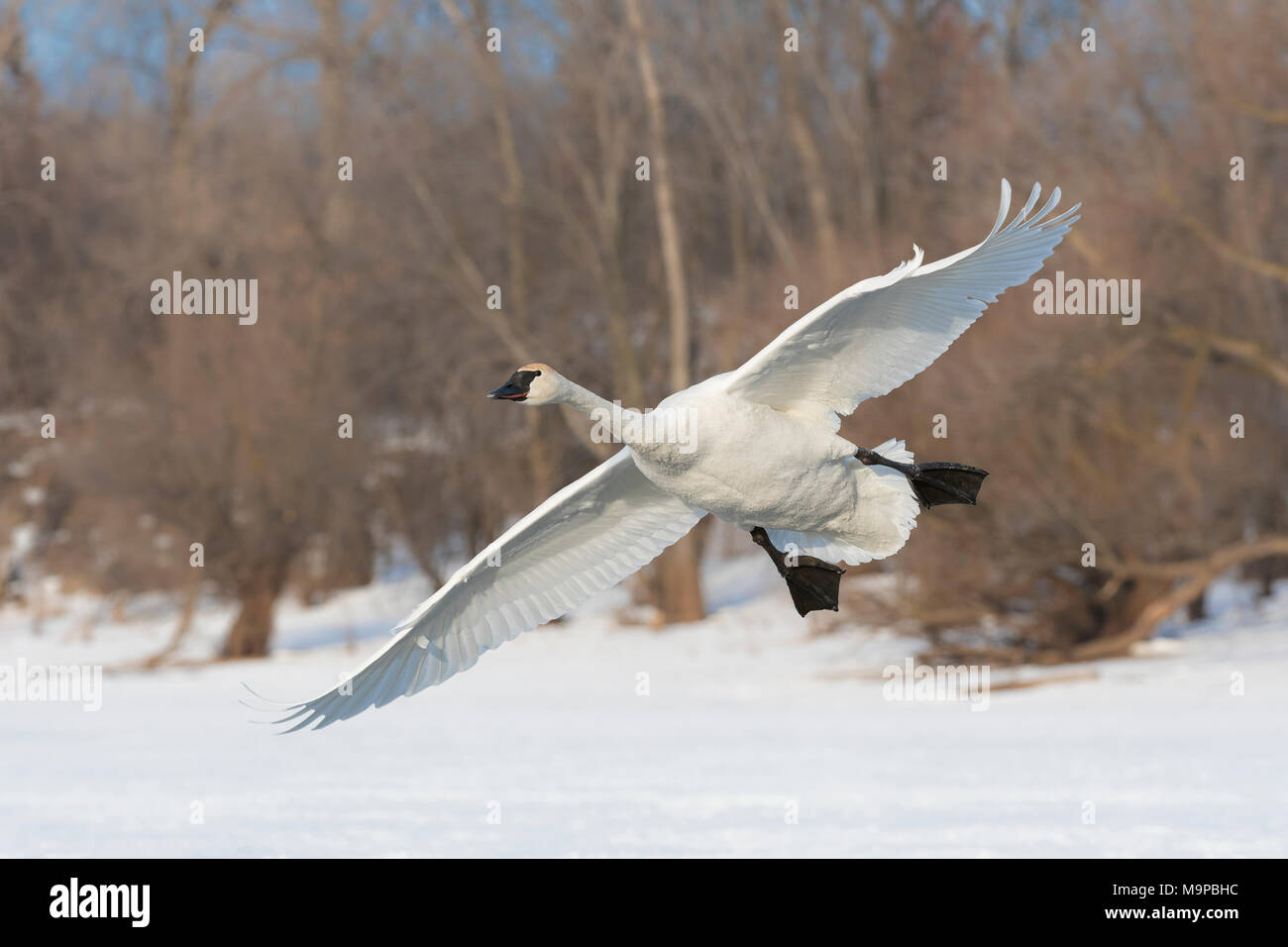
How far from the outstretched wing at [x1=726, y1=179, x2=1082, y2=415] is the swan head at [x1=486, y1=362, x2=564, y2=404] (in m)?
0.79

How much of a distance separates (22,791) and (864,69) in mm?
19454

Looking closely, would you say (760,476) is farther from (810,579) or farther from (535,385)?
(810,579)

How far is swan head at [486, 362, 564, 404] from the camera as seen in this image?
24.2 ft

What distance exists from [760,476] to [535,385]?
1085mm

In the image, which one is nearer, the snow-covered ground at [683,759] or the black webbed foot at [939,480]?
the black webbed foot at [939,480]

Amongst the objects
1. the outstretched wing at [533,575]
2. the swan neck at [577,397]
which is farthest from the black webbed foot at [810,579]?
the swan neck at [577,397]

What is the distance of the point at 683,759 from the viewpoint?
595 inches

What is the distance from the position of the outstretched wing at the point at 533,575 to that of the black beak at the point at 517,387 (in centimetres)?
56

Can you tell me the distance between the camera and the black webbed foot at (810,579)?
8375 mm

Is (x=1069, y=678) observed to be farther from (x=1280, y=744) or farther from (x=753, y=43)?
(x=753, y=43)
